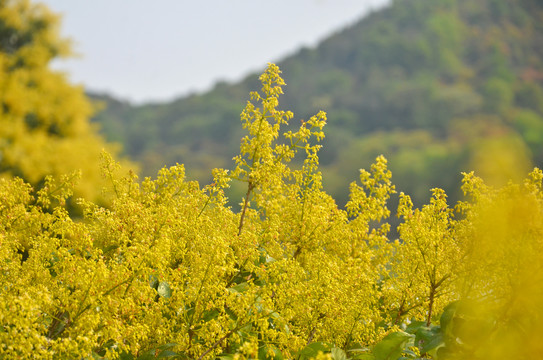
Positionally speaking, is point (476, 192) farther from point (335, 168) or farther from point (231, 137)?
point (231, 137)

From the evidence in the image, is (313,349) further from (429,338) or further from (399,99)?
(399,99)

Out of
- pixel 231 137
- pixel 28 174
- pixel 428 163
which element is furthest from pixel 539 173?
pixel 231 137

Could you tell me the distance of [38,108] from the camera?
78.9 feet

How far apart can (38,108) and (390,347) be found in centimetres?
2441

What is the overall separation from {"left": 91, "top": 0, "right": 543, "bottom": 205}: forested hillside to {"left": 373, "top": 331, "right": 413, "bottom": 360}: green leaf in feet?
252

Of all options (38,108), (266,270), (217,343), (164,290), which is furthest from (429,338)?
(38,108)

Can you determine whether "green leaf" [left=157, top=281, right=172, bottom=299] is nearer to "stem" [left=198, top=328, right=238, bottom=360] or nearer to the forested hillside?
"stem" [left=198, top=328, right=238, bottom=360]

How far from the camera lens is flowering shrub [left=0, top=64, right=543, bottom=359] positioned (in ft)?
6.60

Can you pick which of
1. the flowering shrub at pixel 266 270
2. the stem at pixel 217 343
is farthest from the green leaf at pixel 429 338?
the stem at pixel 217 343

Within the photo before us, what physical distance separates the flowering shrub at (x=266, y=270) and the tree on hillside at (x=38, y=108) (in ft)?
53.9

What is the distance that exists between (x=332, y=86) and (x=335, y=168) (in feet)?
135

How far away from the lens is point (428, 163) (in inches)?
3440

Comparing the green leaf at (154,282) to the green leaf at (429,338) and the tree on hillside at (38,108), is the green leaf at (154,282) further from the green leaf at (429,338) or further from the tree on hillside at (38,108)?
the tree on hillside at (38,108)

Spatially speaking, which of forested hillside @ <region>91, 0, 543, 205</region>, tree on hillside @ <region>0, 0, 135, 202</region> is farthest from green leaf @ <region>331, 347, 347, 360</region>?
forested hillside @ <region>91, 0, 543, 205</region>
